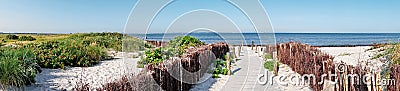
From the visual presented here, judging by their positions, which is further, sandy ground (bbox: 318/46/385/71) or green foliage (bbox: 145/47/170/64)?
green foliage (bbox: 145/47/170/64)

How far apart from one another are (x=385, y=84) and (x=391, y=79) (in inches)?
7.7

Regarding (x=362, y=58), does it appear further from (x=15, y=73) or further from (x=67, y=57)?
(x=15, y=73)

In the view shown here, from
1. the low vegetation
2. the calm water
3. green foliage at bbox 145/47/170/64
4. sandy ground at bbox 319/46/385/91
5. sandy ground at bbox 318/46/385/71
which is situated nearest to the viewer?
the low vegetation

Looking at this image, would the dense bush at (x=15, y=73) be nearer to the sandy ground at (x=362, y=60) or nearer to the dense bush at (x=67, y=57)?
the dense bush at (x=67, y=57)

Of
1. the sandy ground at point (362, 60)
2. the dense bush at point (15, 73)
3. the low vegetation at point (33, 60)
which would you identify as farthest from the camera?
the sandy ground at point (362, 60)

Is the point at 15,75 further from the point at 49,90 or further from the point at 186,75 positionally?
the point at 186,75

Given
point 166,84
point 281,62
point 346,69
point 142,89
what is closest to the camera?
point 142,89

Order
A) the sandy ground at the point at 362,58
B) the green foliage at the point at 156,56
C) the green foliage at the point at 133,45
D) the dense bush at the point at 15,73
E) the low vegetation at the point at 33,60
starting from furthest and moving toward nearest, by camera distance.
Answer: the green foliage at the point at 133,45, the green foliage at the point at 156,56, the sandy ground at the point at 362,58, the low vegetation at the point at 33,60, the dense bush at the point at 15,73

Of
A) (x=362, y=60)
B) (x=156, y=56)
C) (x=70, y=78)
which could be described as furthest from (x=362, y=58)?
(x=70, y=78)

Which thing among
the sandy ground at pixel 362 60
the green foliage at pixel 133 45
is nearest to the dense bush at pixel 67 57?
the green foliage at pixel 133 45

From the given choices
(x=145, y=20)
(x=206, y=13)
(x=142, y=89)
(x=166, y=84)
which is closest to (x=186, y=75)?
(x=166, y=84)

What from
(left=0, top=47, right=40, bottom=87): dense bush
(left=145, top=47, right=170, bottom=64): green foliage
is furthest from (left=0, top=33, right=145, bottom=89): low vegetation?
(left=145, top=47, right=170, bottom=64): green foliage

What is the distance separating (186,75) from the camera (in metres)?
6.54

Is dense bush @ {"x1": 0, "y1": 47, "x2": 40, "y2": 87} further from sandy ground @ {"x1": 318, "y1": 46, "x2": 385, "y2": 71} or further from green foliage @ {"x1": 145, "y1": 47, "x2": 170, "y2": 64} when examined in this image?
sandy ground @ {"x1": 318, "y1": 46, "x2": 385, "y2": 71}
